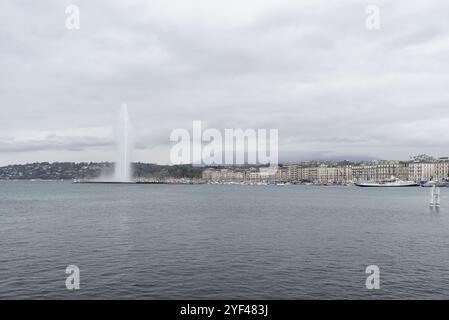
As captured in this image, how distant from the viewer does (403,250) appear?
97.2 ft

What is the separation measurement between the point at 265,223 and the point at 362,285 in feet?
80.8

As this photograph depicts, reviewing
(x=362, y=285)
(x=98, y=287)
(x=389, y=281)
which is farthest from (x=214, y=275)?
(x=389, y=281)

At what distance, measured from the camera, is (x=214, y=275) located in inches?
864

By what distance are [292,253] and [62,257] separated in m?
15.0
